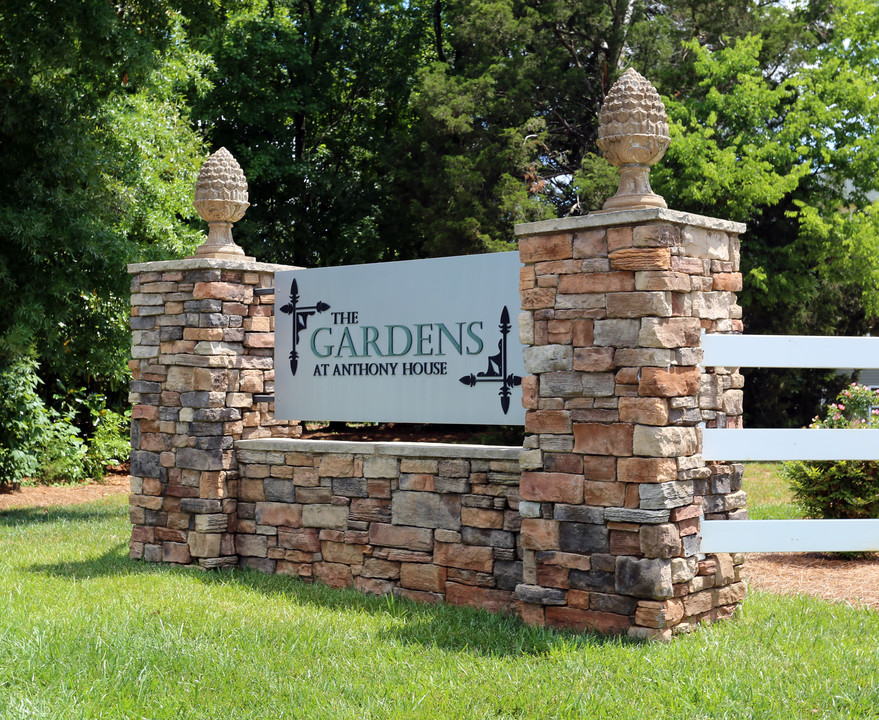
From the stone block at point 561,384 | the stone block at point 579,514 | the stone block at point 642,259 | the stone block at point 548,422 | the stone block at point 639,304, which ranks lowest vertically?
the stone block at point 579,514

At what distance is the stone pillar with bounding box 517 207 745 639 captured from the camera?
16.1ft

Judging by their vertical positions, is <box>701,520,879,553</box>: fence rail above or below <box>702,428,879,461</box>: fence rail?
below

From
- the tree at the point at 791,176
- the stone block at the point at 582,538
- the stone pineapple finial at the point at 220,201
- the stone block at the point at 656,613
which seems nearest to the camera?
the stone block at the point at 656,613

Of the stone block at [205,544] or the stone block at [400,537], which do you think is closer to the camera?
the stone block at [400,537]

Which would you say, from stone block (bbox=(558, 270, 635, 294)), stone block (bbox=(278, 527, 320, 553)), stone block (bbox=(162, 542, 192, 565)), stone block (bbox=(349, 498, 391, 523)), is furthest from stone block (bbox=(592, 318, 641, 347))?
stone block (bbox=(162, 542, 192, 565))

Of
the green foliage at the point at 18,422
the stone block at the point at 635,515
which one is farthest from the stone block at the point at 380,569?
the green foliage at the point at 18,422

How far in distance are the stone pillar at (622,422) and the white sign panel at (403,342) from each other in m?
0.86

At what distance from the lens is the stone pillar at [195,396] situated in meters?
7.13

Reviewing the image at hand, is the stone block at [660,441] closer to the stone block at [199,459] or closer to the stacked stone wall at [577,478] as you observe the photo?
the stacked stone wall at [577,478]

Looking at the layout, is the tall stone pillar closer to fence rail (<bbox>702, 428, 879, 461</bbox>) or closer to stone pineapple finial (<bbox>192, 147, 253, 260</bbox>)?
stone pineapple finial (<bbox>192, 147, 253, 260</bbox>)

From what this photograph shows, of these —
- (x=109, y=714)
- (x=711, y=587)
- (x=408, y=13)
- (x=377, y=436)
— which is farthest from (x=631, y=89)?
(x=408, y=13)

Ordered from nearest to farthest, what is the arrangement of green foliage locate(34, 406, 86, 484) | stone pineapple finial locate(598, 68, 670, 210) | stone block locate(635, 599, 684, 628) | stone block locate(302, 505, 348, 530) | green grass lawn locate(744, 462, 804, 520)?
stone block locate(635, 599, 684, 628) < stone pineapple finial locate(598, 68, 670, 210) < stone block locate(302, 505, 348, 530) < green grass lawn locate(744, 462, 804, 520) < green foliage locate(34, 406, 86, 484)

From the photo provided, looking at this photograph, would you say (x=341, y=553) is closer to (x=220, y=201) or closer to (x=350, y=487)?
(x=350, y=487)

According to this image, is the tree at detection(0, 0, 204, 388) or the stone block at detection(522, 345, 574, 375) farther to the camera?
the tree at detection(0, 0, 204, 388)
